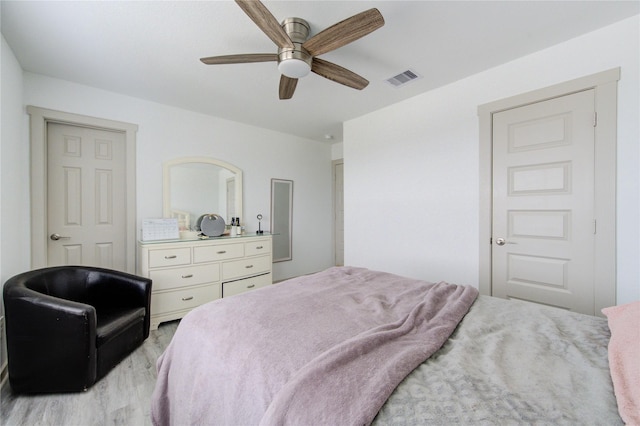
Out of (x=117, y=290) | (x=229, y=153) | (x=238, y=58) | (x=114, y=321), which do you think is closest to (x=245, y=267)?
(x=117, y=290)

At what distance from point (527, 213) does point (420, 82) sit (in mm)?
1607

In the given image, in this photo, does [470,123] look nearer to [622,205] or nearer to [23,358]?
[622,205]

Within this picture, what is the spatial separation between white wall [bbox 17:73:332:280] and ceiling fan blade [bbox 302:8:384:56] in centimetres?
230

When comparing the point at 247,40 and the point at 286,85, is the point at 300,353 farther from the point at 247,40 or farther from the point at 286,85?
the point at 247,40

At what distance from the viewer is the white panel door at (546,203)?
1988 millimetres

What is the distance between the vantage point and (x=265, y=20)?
144 cm

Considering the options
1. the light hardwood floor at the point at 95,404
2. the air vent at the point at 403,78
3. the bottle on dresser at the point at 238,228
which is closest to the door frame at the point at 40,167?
the light hardwood floor at the point at 95,404

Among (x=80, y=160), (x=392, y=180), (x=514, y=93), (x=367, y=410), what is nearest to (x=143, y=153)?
(x=80, y=160)

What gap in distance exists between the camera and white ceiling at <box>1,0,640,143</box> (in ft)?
5.51

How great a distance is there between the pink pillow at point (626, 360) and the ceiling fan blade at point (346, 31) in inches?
68.0

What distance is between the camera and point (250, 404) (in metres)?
0.85

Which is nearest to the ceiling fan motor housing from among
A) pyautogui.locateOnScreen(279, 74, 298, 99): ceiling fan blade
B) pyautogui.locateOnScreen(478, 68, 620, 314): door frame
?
pyautogui.locateOnScreen(279, 74, 298, 99): ceiling fan blade

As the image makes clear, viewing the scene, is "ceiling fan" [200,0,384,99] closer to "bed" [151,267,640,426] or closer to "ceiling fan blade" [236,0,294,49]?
"ceiling fan blade" [236,0,294,49]

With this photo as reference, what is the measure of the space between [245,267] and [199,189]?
47.4 inches
